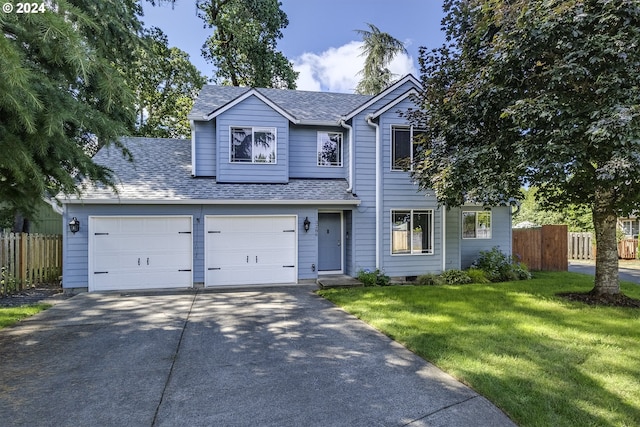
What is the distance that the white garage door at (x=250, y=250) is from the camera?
10.3 m

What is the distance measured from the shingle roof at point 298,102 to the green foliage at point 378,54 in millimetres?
8793

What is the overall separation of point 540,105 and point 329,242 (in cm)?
714

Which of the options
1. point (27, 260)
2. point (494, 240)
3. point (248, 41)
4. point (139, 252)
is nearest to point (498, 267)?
point (494, 240)

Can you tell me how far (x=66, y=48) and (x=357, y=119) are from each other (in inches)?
356

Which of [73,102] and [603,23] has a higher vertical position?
[603,23]

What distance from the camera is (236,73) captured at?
20.8m

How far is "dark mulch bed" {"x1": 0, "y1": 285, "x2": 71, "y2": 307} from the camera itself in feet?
27.5

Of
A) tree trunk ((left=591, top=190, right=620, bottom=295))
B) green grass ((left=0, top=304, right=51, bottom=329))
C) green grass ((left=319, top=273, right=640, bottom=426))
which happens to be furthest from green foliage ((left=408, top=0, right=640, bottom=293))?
green grass ((left=0, top=304, right=51, bottom=329))

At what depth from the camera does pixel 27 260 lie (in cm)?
1005

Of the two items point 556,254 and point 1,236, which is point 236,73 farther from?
point 556,254

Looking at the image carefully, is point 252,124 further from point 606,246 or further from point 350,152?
point 606,246

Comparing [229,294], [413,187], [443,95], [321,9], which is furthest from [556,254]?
[321,9]

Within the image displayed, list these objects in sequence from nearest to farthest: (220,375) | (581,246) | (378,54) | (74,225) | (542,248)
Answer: (220,375)
(74,225)
(542,248)
(581,246)
(378,54)

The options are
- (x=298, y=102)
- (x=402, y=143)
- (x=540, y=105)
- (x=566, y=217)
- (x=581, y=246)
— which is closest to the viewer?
(x=540, y=105)
